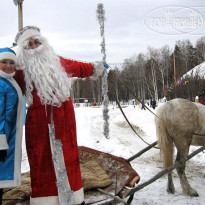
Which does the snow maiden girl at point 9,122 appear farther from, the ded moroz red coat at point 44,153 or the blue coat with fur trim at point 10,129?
the ded moroz red coat at point 44,153

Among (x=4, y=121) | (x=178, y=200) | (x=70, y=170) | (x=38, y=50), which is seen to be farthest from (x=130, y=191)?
(x=38, y=50)

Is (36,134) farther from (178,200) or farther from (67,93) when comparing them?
(178,200)

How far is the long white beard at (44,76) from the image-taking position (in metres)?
2.07

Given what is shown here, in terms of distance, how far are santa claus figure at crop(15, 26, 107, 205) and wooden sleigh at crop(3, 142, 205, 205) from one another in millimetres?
451

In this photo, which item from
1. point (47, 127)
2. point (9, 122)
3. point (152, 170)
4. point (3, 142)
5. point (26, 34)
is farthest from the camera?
point (152, 170)

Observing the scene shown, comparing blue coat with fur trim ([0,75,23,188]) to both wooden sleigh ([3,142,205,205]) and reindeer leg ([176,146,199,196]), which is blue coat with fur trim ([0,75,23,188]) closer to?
wooden sleigh ([3,142,205,205])

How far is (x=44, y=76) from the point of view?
210 cm

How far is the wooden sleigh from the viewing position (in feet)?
7.91

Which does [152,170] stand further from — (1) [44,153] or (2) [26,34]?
(2) [26,34]

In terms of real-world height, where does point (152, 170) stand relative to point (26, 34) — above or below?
below

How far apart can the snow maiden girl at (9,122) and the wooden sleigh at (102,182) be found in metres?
0.53

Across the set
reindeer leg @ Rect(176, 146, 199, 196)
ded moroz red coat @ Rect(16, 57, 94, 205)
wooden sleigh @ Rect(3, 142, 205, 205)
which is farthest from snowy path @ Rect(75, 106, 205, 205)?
ded moroz red coat @ Rect(16, 57, 94, 205)

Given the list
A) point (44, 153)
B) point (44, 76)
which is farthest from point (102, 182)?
point (44, 76)

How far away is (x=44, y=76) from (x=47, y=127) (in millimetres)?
507
